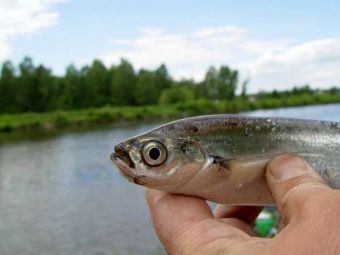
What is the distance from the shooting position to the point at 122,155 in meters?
2.69

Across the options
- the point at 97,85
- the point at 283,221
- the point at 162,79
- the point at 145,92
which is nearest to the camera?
the point at 283,221

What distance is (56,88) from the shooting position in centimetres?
11956

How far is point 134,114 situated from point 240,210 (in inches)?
3747

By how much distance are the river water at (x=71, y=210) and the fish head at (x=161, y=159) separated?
50.2 ft

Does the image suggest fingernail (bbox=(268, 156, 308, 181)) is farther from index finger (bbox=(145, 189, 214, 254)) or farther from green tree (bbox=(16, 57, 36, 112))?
green tree (bbox=(16, 57, 36, 112))

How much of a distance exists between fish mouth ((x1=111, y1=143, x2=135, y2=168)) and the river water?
15.3m

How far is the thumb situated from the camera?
221 centimetres

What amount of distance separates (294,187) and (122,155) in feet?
2.83

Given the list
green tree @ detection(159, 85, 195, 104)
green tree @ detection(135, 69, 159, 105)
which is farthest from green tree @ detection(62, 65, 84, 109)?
green tree @ detection(159, 85, 195, 104)

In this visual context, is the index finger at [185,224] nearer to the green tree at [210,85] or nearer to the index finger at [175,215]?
the index finger at [175,215]

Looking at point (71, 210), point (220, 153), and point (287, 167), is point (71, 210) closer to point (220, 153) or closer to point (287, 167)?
point (220, 153)

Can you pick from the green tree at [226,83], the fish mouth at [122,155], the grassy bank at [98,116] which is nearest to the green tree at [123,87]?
the grassy bank at [98,116]

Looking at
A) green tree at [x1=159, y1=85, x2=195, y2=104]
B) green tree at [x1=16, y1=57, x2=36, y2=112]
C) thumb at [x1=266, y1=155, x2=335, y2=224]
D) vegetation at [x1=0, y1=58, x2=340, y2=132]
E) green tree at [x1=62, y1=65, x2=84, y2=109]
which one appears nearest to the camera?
thumb at [x1=266, y1=155, x2=335, y2=224]

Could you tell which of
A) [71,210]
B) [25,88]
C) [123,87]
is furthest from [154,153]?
[123,87]
